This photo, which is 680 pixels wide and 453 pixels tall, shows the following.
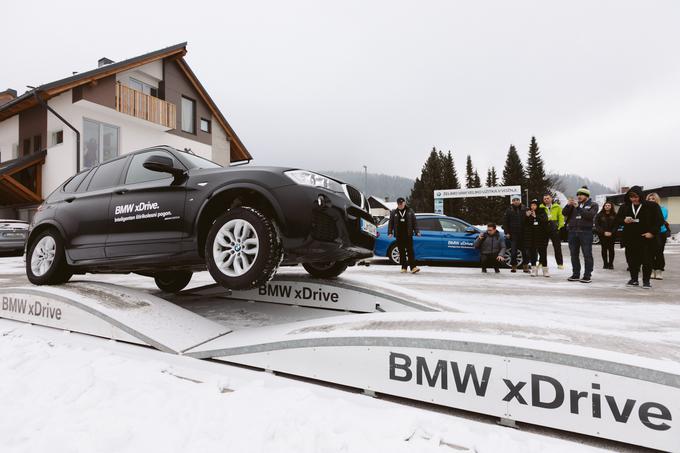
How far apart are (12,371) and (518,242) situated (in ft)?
28.0

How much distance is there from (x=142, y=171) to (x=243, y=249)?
1609mm

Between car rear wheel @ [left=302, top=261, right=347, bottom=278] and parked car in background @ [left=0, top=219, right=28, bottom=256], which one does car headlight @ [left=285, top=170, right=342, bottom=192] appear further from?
parked car in background @ [left=0, top=219, right=28, bottom=256]

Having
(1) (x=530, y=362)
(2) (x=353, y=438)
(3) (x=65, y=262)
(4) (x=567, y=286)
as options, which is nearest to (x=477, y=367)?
(1) (x=530, y=362)

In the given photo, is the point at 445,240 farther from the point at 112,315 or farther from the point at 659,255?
the point at 112,315

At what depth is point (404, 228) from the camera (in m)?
8.16

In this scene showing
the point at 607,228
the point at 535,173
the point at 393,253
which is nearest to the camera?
the point at 607,228

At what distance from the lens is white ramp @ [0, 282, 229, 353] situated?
9.70 ft

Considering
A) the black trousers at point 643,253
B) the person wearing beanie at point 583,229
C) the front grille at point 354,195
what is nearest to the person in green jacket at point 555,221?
the person wearing beanie at point 583,229

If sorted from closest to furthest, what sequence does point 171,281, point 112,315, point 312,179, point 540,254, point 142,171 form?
point 312,179 → point 112,315 → point 142,171 → point 171,281 → point 540,254

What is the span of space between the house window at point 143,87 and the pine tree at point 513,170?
5701cm

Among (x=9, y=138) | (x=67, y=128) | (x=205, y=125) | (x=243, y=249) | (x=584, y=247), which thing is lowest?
(x=584, y=247)

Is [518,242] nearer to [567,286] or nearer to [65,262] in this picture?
[567,286]

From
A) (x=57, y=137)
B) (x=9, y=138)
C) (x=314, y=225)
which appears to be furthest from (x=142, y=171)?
(x=9, y=138)

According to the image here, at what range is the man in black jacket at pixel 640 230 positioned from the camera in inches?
231
